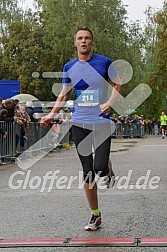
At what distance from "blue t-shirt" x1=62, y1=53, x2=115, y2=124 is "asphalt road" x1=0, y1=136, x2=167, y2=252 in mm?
1145

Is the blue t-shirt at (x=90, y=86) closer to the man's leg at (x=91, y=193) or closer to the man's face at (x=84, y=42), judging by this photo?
the man's face at (x=84, y=42)

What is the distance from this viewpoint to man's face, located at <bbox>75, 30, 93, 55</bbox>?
587 centimetres

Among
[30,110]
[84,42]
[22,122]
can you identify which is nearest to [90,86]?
[84,42]

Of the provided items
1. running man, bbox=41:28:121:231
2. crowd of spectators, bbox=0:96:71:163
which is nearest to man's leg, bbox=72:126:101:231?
running man, bbox=41:28:121:231

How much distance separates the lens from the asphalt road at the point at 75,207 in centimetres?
571

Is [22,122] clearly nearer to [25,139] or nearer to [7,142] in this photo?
[25,139]

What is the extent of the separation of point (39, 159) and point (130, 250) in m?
11.4

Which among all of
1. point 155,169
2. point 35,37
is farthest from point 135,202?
point 35,37

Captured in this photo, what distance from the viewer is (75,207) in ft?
23.8

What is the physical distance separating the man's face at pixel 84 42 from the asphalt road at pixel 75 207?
1.83 m

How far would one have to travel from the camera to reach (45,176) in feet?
37.0

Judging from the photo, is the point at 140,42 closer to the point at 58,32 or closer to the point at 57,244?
the point at 58,32

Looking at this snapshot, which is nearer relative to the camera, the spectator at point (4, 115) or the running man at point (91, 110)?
the running man at point (91, 110)

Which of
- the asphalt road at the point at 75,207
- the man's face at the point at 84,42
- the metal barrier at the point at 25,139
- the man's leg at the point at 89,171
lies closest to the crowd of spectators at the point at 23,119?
the metal barrier at the point at 25,139
